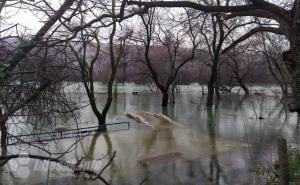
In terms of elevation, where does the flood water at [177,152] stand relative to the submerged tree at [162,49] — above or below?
below

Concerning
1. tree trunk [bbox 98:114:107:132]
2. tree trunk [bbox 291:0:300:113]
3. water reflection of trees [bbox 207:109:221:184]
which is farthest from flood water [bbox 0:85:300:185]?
tree trunk [bbox 291:0:300:113]

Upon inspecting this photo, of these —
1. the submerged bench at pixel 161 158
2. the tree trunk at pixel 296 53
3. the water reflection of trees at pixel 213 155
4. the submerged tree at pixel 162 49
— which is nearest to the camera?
the tree trunk at pixel 296 53

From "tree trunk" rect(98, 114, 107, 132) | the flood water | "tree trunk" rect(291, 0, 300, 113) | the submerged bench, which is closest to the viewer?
"tree trunk" rect(291, 0, 300, 113)

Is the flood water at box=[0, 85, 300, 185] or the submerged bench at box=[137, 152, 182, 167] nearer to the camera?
the flood water at box=[0, 85, 300, 185]

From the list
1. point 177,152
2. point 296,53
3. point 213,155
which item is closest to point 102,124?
point 177,152

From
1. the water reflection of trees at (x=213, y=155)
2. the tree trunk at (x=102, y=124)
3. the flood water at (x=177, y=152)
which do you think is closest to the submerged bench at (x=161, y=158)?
the flood water at (x=177, y=152)

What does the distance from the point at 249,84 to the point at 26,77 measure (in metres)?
60.0

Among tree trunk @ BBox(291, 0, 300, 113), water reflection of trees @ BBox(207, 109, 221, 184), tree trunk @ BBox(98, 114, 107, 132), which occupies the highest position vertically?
tree trunk @ BBox(291, 0, 300, 113)

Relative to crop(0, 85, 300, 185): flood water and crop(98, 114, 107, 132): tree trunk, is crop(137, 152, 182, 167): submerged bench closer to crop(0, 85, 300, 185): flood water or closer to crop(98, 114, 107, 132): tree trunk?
crop(0, 85, 300, 185): flood water

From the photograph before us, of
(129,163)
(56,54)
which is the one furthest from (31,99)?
(129,163)

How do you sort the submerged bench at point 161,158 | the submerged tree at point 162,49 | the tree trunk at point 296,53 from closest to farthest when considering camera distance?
the tree trunk at point 296,53 < the submerged bench at point 161,158 < the submerged tree at point 162,49

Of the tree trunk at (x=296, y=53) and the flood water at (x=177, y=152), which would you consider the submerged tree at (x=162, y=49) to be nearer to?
the flood water at (x=177, y=152)

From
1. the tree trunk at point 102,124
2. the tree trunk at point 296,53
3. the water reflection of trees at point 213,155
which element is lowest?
the water reflection of trees at point 213,155

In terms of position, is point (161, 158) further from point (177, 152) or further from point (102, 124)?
point (102, 124)
